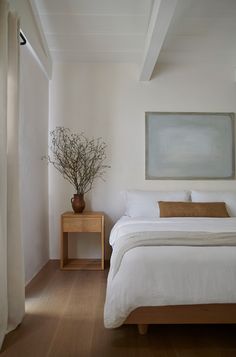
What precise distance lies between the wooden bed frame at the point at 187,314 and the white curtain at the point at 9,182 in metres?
0.78

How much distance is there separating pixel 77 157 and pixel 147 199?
1023 millimetres

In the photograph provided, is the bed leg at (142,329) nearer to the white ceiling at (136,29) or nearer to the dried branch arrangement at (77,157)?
the dried branch arrangement at (77,157)

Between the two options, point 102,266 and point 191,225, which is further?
point 102,266

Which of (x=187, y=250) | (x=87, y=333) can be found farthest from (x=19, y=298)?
(x=187, y=250)

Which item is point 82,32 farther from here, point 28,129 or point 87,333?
point 87,333

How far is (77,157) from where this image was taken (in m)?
3.57

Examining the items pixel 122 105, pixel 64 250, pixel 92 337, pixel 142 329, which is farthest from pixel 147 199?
pixel 92 337

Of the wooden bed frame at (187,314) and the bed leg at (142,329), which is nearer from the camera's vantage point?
the wooden bed frame at (187,314)

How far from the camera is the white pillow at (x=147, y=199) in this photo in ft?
10.6

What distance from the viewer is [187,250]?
1772 millimetres

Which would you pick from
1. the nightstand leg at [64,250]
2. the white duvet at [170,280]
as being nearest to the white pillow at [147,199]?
the nightstand leg at [64,250]

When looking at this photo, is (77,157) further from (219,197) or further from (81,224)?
(219,197)

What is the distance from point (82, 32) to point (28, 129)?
4.10 ft

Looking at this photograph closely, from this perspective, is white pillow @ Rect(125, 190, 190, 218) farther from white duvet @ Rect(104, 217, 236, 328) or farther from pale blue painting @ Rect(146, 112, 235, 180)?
white duvet @ Rect(104, 217, 236, 328)
